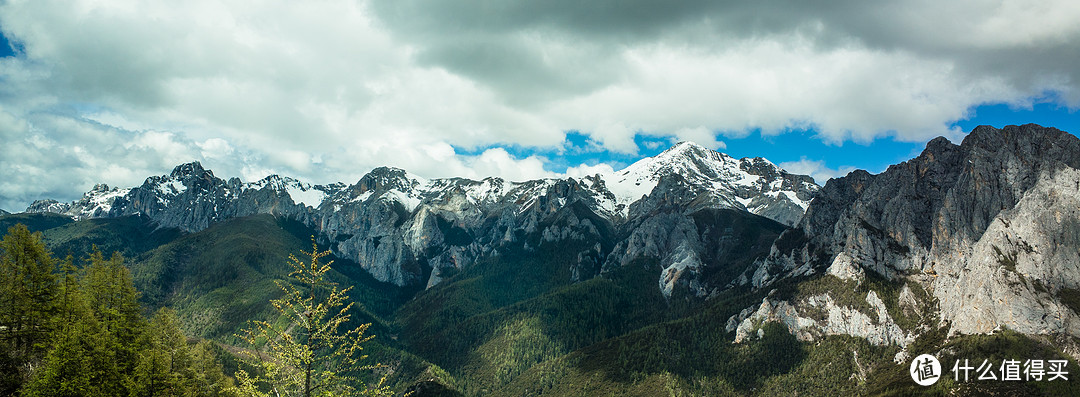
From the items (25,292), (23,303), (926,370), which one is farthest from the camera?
(926,370)

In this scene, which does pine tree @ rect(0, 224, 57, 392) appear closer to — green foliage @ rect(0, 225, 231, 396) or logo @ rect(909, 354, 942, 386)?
green foliage @ rect(0, 225, 231, 396)

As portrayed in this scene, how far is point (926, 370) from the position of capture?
7141 inches

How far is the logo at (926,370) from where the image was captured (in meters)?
171

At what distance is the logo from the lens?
171m

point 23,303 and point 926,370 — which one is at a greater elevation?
point 23,303

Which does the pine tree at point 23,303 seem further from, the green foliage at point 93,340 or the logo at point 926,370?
the logo at point 926,370

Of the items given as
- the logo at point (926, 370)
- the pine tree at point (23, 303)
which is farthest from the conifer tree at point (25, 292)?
the logo at point (926, 370)

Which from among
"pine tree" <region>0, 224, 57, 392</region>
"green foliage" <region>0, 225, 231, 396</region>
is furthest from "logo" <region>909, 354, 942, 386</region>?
"pine tree" <region>0, 224, 57, 392</region>

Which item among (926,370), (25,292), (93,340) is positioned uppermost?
(25,292)

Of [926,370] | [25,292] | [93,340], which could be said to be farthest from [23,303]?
[926,370]

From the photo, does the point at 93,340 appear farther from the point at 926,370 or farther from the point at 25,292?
the point at 926,370

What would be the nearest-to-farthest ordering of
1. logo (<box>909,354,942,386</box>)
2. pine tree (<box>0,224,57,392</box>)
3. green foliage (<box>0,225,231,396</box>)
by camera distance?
green foliage (<box>0,225,231,396</box>)
pine tree (<box>0,224,57,392</box>)
logo (<box>909,354,942,386</box>)

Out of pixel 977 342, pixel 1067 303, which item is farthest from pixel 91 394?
pixel 1067 303

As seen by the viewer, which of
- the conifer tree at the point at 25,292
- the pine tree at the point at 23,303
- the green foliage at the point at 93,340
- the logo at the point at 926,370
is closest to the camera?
the green foliage at the point at 93,340
